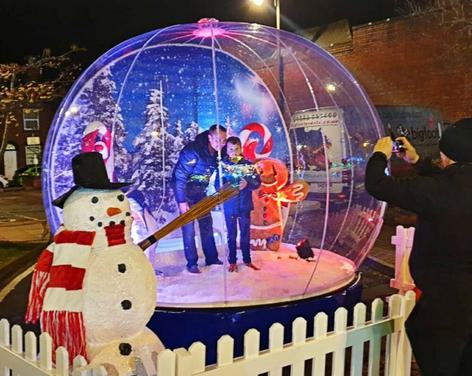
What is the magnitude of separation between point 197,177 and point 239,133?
2.47 feet

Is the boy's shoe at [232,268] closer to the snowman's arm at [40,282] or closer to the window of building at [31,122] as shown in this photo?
the snowman's arm at [40,282]

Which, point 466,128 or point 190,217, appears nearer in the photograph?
point 466,128

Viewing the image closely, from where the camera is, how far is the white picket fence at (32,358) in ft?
8.96

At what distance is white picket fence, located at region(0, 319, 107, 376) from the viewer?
8.96ft

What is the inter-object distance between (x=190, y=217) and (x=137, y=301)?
1.08 meters

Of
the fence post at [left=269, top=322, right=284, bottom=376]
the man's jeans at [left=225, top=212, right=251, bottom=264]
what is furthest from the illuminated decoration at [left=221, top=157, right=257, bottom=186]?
the fence post at [left=269, top=322, right=284, bottom=376]

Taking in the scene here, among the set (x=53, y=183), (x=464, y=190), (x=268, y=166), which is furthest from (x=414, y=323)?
(x=53, y=183)

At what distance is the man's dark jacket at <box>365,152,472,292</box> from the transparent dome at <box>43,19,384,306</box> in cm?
242

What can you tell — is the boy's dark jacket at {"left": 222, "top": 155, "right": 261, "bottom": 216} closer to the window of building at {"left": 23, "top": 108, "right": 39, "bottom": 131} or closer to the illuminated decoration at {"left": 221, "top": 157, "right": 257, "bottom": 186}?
the illuminated decoration at {"left": 221, "top": 157, "right": 257, "bottom": 186}

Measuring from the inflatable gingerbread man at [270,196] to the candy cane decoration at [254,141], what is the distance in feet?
0.29

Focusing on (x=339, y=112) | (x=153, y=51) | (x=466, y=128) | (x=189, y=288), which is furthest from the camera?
(x=339, y=112)

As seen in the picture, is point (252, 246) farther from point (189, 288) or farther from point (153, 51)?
point (153, 51)

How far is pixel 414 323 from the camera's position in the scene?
10.9 ft

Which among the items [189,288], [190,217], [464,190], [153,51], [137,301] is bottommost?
[189,288]
